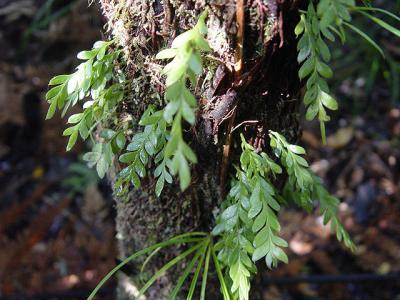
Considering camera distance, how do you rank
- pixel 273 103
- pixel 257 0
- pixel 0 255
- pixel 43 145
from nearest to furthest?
pixel 257 0 → pixel 273 103 → pixel 0 255 → pixel 43 145

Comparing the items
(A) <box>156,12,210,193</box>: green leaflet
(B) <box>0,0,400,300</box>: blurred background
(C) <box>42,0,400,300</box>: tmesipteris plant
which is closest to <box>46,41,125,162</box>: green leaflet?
(C) <box>42,0,400,300</box>: tmesipteris plant

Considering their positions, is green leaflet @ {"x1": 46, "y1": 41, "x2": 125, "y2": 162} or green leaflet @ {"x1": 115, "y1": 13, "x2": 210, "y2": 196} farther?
green leaflet @ {"x1": 46, "y1": 41, "x2": 125, "y2": 162}

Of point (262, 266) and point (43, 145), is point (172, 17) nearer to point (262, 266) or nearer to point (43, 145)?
point (262, 266)

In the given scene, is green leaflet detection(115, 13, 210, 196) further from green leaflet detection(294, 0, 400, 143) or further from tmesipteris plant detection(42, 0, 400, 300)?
green leaflet detection(294, 0, 400, 143)

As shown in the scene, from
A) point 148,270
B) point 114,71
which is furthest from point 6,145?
point 114,71

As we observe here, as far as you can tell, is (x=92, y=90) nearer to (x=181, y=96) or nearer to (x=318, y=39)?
(x=181, y=96)

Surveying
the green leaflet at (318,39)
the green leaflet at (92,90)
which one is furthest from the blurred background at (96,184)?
the green leaflet at (318,39)
